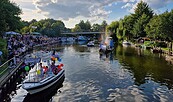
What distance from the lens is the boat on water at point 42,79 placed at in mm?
23078

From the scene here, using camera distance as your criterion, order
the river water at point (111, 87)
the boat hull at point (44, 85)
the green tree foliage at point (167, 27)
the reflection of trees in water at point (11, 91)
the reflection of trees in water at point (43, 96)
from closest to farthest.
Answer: the reflection of trees in water at point (43, 96), the boat hull at point (44, 85), the river water at point (111, 87), the reflection of trees in water at point (11, 91), the green tree foliage at point (167, 27)

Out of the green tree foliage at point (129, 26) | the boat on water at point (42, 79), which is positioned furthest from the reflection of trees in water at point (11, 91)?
the green tree foliage at point (129, 26)

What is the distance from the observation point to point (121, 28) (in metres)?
128

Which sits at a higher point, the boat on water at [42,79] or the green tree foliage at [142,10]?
the green tree foliage at [142,10]

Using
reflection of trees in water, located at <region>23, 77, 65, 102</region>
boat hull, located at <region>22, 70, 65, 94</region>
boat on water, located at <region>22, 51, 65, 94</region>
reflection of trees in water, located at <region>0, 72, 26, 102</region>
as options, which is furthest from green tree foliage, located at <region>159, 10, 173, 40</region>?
reflection of trees in water, located at <region>23, 77, 65, 102</region>

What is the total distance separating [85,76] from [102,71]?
15.4 ft

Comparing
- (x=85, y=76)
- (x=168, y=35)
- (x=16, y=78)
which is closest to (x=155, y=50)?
(x=168, y=35)

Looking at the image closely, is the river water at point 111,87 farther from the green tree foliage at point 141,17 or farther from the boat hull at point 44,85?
the green tree foliage at point 141,17

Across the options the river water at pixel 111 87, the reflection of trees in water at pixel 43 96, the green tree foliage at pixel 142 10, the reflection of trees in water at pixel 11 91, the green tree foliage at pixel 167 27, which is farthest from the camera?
the green tree foliage at pixel 142 10

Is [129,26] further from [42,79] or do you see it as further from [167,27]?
[42,79]

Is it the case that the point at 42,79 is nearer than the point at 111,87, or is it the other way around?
the point at 42,79

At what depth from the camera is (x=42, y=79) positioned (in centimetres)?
2475

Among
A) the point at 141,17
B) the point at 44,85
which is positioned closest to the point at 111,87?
the point at 44,85

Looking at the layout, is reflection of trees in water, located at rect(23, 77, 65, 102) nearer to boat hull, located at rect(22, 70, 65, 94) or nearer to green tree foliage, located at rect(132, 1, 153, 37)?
boat hull, located at rect(22, 70, 65, 94)
